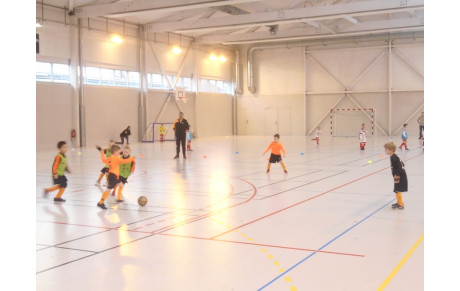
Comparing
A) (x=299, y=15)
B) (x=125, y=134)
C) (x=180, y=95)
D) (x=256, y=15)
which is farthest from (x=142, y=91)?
(x=299, y=15)

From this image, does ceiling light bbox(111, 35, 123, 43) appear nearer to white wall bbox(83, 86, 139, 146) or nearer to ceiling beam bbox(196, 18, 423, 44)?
white wall bbox(83, 86, 139, 146)

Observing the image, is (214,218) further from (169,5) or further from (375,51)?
(375,51)

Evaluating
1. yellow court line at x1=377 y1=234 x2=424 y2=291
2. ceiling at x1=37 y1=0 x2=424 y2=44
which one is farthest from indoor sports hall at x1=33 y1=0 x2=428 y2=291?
ceiling at x1=37 y1=0 x2=424 y2=44

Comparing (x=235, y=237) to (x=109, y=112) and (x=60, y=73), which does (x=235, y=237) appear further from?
(x=109, y=112)

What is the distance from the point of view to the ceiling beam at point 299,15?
28500 mm

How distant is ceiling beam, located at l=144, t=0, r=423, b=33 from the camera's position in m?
28.5

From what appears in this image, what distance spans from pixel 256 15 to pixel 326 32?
27.8 feet

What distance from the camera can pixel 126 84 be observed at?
36125 millimetres

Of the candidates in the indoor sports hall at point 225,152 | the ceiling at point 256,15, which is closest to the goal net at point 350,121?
the indoor sports hall at point 225,152

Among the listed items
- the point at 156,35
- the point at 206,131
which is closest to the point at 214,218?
the point at 156,35

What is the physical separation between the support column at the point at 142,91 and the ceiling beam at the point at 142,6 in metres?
6.85

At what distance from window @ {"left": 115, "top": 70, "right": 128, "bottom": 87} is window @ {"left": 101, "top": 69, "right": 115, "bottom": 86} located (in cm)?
42
